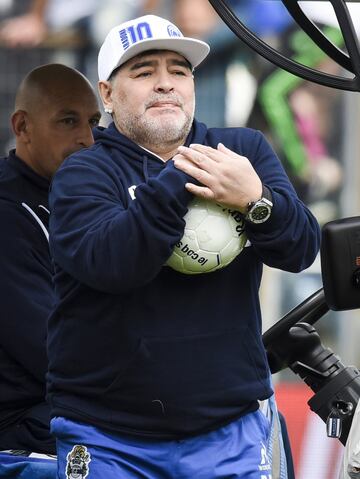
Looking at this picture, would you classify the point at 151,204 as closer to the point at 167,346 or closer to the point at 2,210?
the point at 167,346

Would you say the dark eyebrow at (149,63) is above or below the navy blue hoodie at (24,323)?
above

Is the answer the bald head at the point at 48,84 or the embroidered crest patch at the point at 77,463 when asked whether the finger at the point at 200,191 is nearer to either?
the embroidered crest patch at the point at 77,463

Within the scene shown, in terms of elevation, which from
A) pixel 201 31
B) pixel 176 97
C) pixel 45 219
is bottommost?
pixel 45 219

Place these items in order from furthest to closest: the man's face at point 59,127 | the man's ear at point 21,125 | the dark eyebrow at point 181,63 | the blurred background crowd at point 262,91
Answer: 1. the blurred background crowd at point 262,91
2. the man's ear at point 21,125
3. the man's face at point 59,127
4. the dark eyebrow at point 181,63

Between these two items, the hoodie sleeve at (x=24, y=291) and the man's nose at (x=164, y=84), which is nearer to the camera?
the man's nose at (x=164, y=84)

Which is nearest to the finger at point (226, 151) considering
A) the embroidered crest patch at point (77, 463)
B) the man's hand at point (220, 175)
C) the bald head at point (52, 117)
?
the man's hand at point (220, 175)

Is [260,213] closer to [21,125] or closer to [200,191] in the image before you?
[200,191]

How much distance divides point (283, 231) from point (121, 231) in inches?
16.0

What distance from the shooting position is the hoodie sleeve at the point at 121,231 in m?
3.01

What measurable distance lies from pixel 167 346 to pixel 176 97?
63 centimetres

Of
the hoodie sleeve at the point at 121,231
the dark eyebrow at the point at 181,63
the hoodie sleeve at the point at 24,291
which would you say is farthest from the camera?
the hoodie sleeve at the point at 24,291

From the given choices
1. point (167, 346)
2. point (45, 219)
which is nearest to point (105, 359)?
point (167, 346)

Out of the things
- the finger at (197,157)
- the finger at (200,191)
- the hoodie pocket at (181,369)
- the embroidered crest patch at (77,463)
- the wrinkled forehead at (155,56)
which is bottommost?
the embroidered crest patch at (77,463)

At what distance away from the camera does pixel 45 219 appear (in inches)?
162
